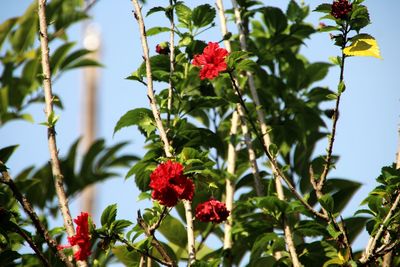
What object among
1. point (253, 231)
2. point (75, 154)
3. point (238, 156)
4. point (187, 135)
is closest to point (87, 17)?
point (75, 154)

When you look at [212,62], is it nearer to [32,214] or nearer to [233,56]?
[233,56]

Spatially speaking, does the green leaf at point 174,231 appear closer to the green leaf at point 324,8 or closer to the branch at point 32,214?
the branch at point 32,214

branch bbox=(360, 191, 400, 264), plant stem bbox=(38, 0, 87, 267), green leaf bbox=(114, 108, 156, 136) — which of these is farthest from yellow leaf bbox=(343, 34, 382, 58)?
plant stem bbox=(38, 0, 87, 267)

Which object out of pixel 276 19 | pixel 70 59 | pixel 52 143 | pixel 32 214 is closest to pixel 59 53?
pixel 70 59

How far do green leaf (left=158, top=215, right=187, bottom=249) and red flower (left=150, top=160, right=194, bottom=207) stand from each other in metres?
0.63

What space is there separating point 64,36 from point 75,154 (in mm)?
806

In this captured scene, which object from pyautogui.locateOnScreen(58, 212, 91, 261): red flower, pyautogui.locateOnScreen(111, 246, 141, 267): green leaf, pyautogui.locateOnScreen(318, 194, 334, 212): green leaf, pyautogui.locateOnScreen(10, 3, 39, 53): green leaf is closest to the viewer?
pyautogui.locateOnScreen(58, 212, 91, 261): red flower

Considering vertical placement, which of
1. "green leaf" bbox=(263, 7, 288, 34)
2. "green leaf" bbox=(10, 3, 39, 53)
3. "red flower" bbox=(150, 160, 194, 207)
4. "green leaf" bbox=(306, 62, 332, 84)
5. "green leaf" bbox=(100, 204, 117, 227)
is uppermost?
"green leaf" bbox=(10, 3, 39, 53)

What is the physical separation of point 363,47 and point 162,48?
74 centimetres

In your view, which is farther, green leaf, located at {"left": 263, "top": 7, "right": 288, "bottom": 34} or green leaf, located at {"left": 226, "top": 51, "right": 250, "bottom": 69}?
green leaf, located at {"left": 263, "top": 7, "right": 288, "bottom": 34}

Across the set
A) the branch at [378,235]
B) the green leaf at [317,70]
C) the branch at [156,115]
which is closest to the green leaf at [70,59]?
the green leaf at [317,70]

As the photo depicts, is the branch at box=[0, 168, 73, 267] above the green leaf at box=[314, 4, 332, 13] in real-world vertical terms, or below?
below

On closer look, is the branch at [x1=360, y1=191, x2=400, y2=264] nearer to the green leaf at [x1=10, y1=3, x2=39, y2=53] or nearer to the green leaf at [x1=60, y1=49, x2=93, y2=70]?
the green leaf at [x1=60, y1=49, x2=93, y2=70]

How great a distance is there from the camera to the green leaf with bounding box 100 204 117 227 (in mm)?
1669
